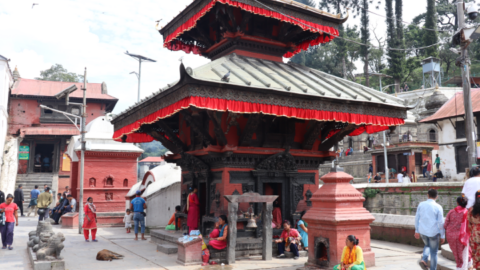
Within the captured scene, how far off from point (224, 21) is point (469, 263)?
8.67 meters

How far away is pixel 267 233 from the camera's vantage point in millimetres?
9984

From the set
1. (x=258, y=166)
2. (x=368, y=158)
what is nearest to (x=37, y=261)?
(x=258, y=166)

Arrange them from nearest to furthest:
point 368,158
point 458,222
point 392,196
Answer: point 458,222, point 392,196, point 368,158

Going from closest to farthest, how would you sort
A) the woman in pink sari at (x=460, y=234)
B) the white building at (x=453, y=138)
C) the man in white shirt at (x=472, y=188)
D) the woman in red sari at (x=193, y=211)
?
1. the woman in pink sari at (x=460, y=234)
2. the man in white shirt at (x=472, y=188)
3. the woman in red sari at (x=193, y=211)
4. the white building at (x=453, y=138)

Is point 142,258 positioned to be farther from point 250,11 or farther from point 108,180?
point 108,180

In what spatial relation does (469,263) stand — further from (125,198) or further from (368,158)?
(368,158)

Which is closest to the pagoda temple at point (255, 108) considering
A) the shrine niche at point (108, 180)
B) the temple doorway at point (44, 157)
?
the shrine niche at point (108, 180)

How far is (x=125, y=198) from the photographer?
834 inches

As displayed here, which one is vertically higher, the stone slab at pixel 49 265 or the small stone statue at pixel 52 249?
the small stone statue at pixel 52 249

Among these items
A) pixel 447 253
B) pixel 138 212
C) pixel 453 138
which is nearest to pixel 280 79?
pixel 447 253

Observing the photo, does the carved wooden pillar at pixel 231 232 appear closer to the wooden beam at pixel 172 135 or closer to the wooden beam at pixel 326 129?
the wooden beam at pixel 172 135

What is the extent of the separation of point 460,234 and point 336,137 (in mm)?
5365

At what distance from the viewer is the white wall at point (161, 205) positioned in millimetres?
16891

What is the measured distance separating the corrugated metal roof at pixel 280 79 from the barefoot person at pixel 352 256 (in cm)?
397
